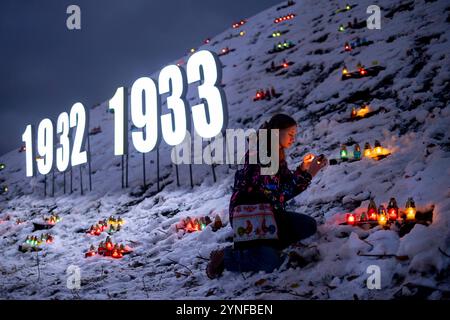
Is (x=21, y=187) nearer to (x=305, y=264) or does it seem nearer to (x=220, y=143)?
(x=220, y=143)

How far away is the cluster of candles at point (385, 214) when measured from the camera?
480 centimetres

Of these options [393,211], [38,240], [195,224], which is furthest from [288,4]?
[393,211]

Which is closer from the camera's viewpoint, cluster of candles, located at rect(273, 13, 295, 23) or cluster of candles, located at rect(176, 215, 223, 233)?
cluster of candles, located at rect(176, 215, 223, 233)

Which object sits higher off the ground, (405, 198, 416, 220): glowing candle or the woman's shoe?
(405, 198, 416, 220): glowing candle

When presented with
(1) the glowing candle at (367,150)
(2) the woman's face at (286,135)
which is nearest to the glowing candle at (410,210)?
(2) the woman's face at (286,135)

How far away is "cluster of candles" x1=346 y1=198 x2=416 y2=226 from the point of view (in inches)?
189

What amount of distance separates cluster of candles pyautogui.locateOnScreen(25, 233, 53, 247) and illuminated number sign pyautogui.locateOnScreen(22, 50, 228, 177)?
4375 millimetres

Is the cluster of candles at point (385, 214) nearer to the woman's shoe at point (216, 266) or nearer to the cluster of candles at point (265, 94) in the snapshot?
the woman's shoe at point (216, 266)

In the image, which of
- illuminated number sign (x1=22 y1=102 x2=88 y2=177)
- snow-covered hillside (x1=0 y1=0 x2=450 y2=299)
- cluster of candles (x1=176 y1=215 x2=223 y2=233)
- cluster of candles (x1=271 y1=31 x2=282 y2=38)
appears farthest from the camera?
cluster of candles (x1=271 y1=31 x2=282 y2=38)

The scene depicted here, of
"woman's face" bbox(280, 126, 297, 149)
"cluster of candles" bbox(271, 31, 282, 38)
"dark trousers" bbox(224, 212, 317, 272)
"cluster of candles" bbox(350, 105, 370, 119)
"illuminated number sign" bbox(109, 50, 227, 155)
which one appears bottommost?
"dark trousers" bbox(224, 212, 317, 272)

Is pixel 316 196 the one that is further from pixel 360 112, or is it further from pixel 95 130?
pixel 95 130

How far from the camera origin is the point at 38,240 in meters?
10.0

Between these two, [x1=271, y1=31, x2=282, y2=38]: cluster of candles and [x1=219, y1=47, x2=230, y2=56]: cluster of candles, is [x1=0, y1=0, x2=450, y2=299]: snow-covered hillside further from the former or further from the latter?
→ [x1=219, y1=47, x2=230, y2=56]: cluster of candles

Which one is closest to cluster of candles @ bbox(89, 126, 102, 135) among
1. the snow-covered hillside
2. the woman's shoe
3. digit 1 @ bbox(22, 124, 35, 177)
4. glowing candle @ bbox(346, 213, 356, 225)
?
the snow-covered hillside
